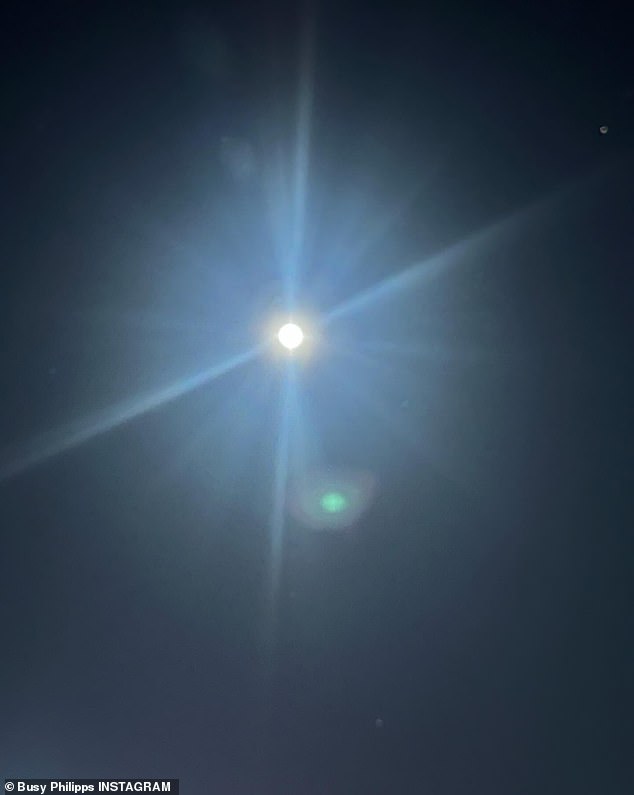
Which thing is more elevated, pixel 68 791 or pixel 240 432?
pixel 240 432

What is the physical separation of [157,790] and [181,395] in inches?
131

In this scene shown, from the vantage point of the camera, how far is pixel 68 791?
8.95 metres

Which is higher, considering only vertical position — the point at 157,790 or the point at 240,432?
the point at 240,432

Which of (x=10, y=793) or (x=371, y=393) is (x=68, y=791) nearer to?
(x=10, y=793)

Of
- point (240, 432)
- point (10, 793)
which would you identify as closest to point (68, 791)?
point (10, 793)

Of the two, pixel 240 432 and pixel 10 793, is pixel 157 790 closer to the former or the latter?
pixel 10 793

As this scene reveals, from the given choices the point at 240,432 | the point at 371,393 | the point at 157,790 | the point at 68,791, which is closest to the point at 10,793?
the point at 68,791

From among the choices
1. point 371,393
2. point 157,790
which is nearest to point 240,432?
point 371,393

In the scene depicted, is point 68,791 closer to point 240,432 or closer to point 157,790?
point 157,790

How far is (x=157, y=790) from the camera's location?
896 centimetres

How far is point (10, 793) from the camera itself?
8867 millimetres

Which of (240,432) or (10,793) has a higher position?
(240,432)

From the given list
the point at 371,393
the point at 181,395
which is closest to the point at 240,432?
the point at 181,395

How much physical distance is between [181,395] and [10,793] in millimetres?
3605
